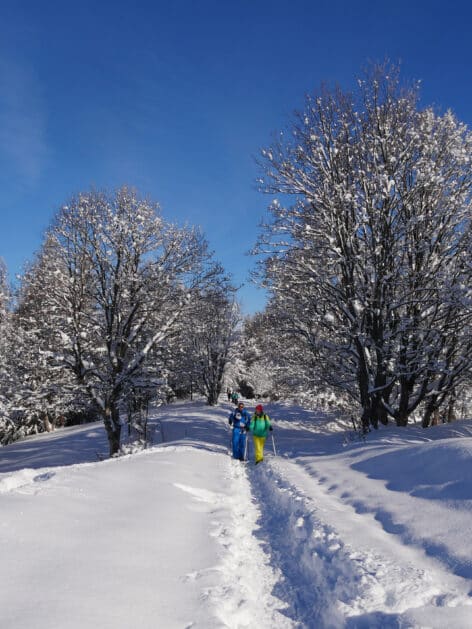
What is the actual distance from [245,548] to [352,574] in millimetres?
1473

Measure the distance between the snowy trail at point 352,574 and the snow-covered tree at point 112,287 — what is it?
10104 mm

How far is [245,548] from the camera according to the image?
15.4 feet

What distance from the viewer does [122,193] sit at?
15.3 m

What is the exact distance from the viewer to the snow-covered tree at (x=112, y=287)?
14195mm

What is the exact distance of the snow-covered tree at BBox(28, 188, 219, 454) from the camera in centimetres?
1420

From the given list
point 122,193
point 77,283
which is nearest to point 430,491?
point 77,283

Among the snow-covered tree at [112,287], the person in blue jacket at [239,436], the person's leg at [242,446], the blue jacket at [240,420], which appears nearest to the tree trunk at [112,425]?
the snow-covered tree at [112,287]

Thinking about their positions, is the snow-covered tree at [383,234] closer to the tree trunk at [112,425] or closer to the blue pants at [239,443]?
the blue pants at [239,443]

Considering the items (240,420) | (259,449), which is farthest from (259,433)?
(240,420)

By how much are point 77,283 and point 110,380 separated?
3.71 meters

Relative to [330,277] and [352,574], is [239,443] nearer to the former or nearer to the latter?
[330,277]

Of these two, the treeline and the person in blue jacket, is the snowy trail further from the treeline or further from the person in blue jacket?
the treeline

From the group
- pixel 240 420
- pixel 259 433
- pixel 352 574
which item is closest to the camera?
pixel 352 574

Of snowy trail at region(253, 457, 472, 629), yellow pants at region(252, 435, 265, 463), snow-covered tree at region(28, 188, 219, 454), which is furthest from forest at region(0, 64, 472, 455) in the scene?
snowy trail at region(253, 457, 472, 629)
